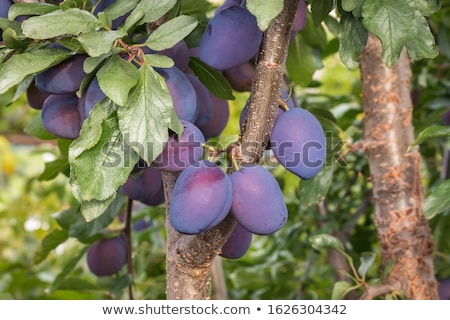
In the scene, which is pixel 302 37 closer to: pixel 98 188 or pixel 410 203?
pixel 410 203

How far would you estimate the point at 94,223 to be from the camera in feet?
3.26

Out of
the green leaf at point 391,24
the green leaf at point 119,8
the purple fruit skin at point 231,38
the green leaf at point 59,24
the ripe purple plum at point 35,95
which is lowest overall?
the ripe purple plum at point 35,95

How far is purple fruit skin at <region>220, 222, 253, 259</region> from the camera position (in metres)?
0.70

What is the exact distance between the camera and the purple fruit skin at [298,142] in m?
0.62

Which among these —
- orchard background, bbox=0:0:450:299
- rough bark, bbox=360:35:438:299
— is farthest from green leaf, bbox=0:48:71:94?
rough bark, bbox=360:35:438:299

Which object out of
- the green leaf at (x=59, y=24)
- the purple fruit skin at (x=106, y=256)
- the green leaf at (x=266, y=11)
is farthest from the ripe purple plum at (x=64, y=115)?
the purple fruit skin at (x=106, y=256)

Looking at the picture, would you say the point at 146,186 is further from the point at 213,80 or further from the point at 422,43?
the point at 422,43

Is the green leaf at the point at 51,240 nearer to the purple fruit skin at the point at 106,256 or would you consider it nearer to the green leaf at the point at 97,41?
the purple fruit skin at the point at 106,256

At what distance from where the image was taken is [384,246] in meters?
0.97

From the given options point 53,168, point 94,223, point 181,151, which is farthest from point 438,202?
Answer: point 53,168

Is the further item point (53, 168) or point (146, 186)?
point (53, 168)

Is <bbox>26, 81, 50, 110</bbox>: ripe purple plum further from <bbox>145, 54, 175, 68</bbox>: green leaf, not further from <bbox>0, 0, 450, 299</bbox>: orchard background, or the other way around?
<bbox>145, 54, 175, 68</bbox>: green leaf

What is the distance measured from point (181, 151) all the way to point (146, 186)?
0.91 feet

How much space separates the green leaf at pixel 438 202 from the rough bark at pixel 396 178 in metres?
0.24
